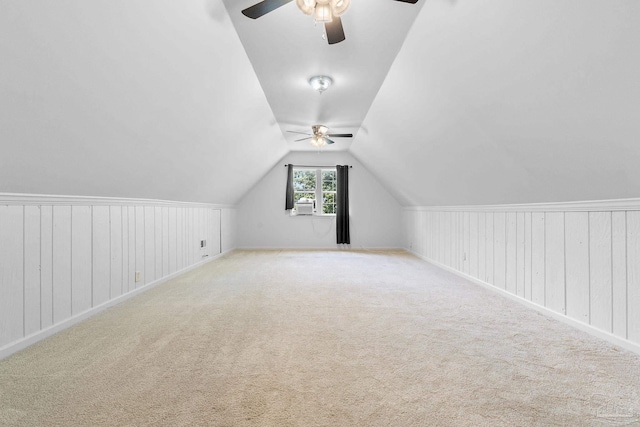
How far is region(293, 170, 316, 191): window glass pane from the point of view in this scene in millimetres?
7188

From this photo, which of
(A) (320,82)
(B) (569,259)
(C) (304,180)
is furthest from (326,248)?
(B) (569,259)

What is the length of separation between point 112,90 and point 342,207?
549 centimetres

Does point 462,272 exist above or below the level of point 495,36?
below

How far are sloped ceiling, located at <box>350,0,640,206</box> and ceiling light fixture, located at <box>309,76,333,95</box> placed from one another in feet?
2.05

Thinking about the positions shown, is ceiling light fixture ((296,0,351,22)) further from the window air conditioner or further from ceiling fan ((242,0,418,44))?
the window air conditioner

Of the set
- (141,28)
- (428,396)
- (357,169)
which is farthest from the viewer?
(357,169)

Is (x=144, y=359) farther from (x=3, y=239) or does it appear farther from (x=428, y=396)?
(x=428, y=396)

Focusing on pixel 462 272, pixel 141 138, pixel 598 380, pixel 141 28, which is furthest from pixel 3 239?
pixel 462 272

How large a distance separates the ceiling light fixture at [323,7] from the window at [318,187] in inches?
218

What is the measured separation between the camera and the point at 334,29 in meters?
1.79

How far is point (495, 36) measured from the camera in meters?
1.70

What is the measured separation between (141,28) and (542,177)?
9.85 ft

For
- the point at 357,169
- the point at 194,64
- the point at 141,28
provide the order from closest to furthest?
the point at 141,28, the point at 194,64, the point at 357,169

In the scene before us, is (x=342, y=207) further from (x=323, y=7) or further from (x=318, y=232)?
(x=323, y=7)
